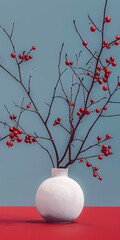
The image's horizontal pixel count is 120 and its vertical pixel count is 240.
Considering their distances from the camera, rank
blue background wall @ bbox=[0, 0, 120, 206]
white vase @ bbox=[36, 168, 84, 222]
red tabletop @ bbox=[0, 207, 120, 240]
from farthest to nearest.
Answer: blue background wall @ bbox=[0, 0, 120, 206], white vase @ bbox=[36, 168, 84, 222], red tabletop @ bbox=[0, 207, 120, 240]

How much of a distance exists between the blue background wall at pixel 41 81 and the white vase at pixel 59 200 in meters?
0.80

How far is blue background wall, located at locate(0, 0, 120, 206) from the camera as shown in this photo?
1961 millimetres

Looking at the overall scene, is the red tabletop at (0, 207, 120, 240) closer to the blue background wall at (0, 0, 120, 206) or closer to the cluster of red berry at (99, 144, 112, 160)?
the cluster of red berry at (99, 144, 112, 160)

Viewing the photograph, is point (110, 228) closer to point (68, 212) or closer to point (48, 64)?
point (68, 212)

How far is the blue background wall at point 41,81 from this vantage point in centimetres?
196

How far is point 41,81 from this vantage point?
6.53 ft

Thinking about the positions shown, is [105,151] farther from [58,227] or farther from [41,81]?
[41,81]

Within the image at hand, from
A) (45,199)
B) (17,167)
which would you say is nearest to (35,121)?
(17,167)

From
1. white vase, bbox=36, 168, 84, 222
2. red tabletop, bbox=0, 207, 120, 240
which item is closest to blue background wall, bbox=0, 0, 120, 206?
red tabletop, bbox=0, 207, 120, 240

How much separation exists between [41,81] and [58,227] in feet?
3.29

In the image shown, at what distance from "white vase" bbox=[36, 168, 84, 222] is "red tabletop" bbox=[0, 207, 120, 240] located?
0.07 ft

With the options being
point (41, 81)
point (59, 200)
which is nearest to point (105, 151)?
point (59, 200)

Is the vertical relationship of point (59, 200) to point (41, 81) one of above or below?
below

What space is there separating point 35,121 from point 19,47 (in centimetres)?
30
